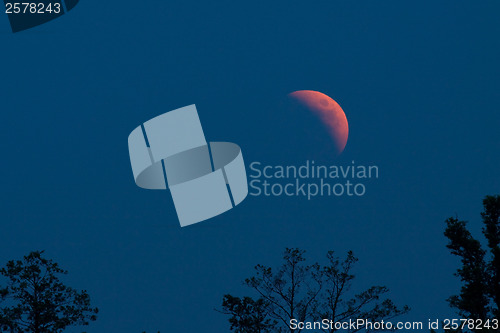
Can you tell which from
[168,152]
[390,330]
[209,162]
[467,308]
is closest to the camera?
[467,308]

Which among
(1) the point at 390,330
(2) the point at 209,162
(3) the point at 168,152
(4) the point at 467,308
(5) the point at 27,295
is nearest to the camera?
(4) the point at 467,308

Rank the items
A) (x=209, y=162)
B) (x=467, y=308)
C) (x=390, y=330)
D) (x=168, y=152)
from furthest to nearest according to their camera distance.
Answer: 1. (x=209, y=162)
2. (x=390, y=330)
3. (x=168, y=152)
4. (x=467, y=308)

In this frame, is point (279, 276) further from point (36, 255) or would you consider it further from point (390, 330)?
point (36, 255)

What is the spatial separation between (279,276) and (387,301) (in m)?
5.62

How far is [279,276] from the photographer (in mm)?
34875

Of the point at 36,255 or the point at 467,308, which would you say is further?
the point at 36,255

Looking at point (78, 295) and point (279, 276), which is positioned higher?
point (279, 276)

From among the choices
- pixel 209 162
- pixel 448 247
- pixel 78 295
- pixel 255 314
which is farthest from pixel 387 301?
pixel 78 295

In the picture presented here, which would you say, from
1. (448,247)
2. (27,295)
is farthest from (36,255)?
(448,247)

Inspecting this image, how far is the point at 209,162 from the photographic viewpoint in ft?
127

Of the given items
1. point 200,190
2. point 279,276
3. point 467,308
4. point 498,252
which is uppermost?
point 200,190

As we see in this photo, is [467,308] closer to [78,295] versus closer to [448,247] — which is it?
[448,247]

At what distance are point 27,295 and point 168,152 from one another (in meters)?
8.71

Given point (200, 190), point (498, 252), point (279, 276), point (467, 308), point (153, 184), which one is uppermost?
point (153, 184)
